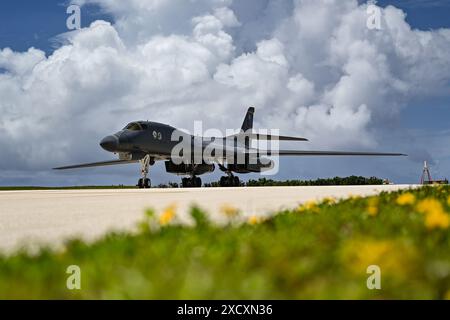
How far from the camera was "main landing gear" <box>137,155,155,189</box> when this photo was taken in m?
22.0

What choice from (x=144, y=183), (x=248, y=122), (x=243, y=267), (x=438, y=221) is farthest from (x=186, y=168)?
(x=243, y=267)

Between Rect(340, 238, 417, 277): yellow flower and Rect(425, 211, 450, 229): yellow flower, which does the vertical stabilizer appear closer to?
Rect(425, 211, 450, 229): yellow flower

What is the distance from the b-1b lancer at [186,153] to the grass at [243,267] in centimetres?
1971

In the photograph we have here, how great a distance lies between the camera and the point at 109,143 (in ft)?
71.3

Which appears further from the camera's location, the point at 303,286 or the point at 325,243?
the point at 325,243

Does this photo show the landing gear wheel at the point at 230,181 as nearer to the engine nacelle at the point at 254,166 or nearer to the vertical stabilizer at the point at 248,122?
the engine nacelle at the point at 254,166

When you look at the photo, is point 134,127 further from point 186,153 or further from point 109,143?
point 186,153

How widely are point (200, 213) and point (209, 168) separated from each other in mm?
24983

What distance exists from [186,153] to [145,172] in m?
4.34

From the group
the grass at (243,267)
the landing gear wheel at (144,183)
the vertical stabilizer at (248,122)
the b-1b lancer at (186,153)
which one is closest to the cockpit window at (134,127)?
the b-1b lancer at (186,153)

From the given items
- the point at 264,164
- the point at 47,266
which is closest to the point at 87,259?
the point at 47,266

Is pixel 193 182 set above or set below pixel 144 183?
above
